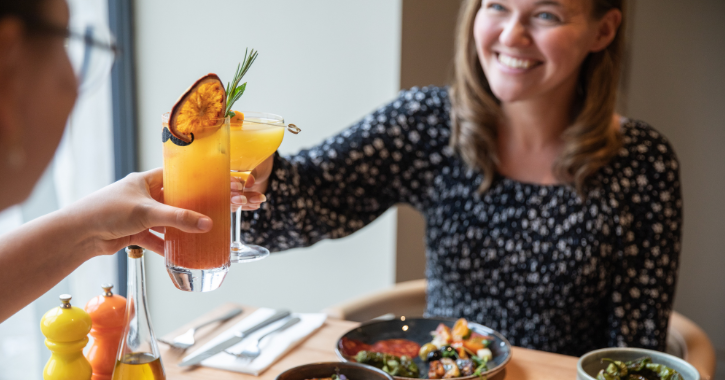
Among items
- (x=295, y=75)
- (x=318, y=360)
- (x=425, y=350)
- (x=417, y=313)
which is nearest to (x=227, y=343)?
(x=318, y=360)

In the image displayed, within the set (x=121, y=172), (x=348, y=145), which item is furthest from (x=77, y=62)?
(x=121, y=172)

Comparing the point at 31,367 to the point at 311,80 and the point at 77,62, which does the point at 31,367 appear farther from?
the point at 77,62

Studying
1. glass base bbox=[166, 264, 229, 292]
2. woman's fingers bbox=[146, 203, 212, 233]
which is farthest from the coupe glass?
woman's fingers bbox=[146, 203, 212, 233]

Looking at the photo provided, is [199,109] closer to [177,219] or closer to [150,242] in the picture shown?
[177,219]

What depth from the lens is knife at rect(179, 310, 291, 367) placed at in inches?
48.9

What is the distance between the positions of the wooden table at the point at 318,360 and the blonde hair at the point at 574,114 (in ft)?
2.04

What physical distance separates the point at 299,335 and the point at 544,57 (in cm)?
98

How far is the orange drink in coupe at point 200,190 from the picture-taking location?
0.94m

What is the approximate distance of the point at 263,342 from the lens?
1.36m

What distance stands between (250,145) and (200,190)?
0.72 feet

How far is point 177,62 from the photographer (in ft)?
9.33

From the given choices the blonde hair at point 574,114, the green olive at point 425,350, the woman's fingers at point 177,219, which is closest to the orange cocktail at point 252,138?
the woman's fingers at point 177,219

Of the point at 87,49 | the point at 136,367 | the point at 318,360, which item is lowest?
the point at 318,360

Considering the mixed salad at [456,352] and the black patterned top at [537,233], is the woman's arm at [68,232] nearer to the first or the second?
the mixed salad at [456,352]
